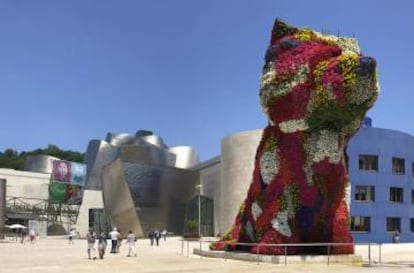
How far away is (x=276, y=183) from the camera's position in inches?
910

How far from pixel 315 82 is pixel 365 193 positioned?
29341mm

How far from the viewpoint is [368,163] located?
1973 inches

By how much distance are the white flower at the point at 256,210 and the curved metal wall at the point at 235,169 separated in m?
36.7

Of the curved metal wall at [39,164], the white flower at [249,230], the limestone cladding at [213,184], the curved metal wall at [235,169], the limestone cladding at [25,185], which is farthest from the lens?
the curved metal wall at [39,164]

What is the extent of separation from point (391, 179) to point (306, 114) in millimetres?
30340

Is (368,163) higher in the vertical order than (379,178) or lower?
higher

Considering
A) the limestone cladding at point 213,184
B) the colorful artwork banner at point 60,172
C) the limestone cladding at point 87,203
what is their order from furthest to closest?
the colorful artwork banner at point 60,172, the limestone cladding at point 87,203, the limestone cladding at point 213,184

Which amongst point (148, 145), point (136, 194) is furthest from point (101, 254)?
point (148, 145)

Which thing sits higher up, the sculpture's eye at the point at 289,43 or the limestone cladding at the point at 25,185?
the sculpture's eye at the point at 289,43

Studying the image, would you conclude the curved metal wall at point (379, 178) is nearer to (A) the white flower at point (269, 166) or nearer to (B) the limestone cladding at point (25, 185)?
(A) the white flower at point (269, 166)

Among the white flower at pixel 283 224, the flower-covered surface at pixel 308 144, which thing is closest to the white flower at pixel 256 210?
the flower-covered surface at pixel 308 144

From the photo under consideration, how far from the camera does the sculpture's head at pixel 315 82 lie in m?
21.8

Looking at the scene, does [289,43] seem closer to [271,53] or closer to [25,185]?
[271,53]

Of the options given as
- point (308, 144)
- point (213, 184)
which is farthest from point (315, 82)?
point (213, 184)
